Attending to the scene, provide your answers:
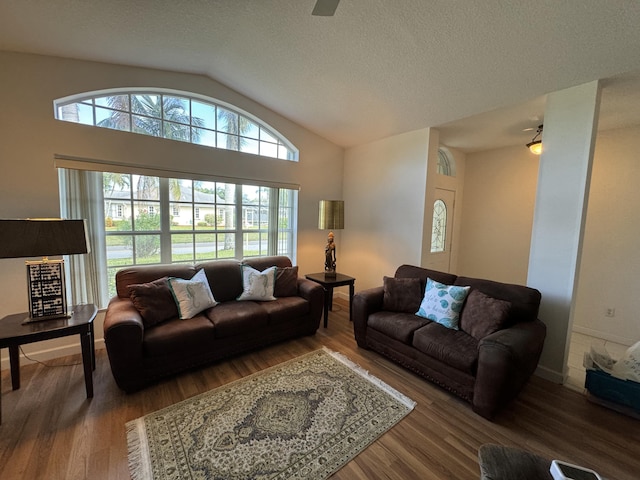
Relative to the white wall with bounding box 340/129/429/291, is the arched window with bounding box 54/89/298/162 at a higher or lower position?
higher

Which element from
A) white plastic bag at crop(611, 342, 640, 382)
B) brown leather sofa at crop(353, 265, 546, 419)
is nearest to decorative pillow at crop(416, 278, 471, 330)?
brown leather sofa at crop(353, 265, 546, 419)


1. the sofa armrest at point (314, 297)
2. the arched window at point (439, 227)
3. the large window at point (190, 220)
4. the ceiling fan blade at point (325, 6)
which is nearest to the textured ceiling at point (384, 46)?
the ceiling fan blade at point (325, 6)

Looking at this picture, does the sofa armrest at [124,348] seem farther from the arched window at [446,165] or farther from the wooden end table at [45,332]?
the arched window at [446,165]

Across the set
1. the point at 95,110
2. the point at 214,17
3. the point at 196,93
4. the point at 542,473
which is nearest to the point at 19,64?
the point at 95,110

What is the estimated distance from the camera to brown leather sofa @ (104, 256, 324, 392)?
200 cm

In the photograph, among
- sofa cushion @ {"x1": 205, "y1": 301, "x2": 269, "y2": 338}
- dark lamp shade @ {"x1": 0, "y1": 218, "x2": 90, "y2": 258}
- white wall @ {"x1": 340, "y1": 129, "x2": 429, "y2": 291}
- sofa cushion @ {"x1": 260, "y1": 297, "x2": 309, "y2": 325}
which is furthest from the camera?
white wall @ {"x1": 340, "y1": 129, "x2": 429, "y2": 291}

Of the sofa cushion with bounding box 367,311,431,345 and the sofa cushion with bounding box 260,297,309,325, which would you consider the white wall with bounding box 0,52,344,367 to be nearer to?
the sofa cushion with bounding box 260,297,309,325

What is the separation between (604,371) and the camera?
203 centimetres

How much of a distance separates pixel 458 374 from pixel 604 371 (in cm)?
114

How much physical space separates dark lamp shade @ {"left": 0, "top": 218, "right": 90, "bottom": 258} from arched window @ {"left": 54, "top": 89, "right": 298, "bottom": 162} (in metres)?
1.27

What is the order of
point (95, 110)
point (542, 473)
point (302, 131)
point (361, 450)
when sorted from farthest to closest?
point (302, 131) → point (95, 110) → point (361, 450) → point (542, 473)

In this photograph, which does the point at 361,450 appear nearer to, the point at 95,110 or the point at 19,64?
the point at 95,110

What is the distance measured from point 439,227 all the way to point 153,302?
157 inches

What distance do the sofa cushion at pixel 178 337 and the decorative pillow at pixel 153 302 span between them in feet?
0.25
